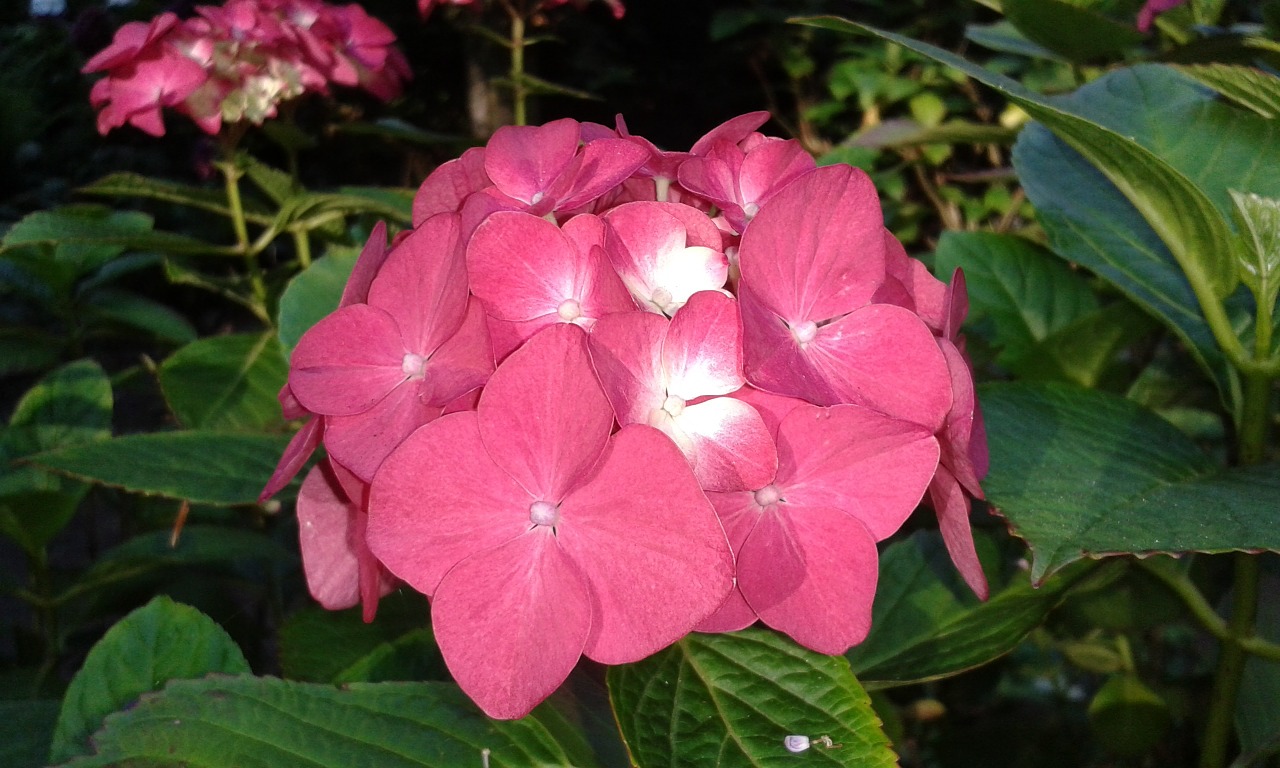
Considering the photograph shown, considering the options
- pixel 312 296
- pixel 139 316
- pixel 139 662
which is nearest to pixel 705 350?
pixel 139 662

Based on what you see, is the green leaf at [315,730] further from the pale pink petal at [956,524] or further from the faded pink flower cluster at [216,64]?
the faded pink flower cluster at [216,64]

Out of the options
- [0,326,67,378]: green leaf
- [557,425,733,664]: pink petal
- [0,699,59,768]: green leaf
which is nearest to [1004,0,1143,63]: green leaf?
[557,425,733,664]: pink petal

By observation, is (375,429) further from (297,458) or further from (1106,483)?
(1106,483)

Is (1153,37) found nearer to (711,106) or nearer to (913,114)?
(913,114)

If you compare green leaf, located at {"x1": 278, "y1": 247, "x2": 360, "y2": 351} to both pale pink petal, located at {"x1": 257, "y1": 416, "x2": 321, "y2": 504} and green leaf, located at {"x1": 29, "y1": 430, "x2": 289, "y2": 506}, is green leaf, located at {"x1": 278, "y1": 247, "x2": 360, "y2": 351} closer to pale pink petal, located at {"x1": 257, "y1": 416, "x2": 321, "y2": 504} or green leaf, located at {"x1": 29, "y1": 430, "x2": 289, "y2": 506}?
green leaf, located at {"x1": 29, "y1": 430, "x2": 289, "y2": 506}

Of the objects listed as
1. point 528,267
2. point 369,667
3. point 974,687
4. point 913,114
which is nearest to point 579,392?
point 528,267
